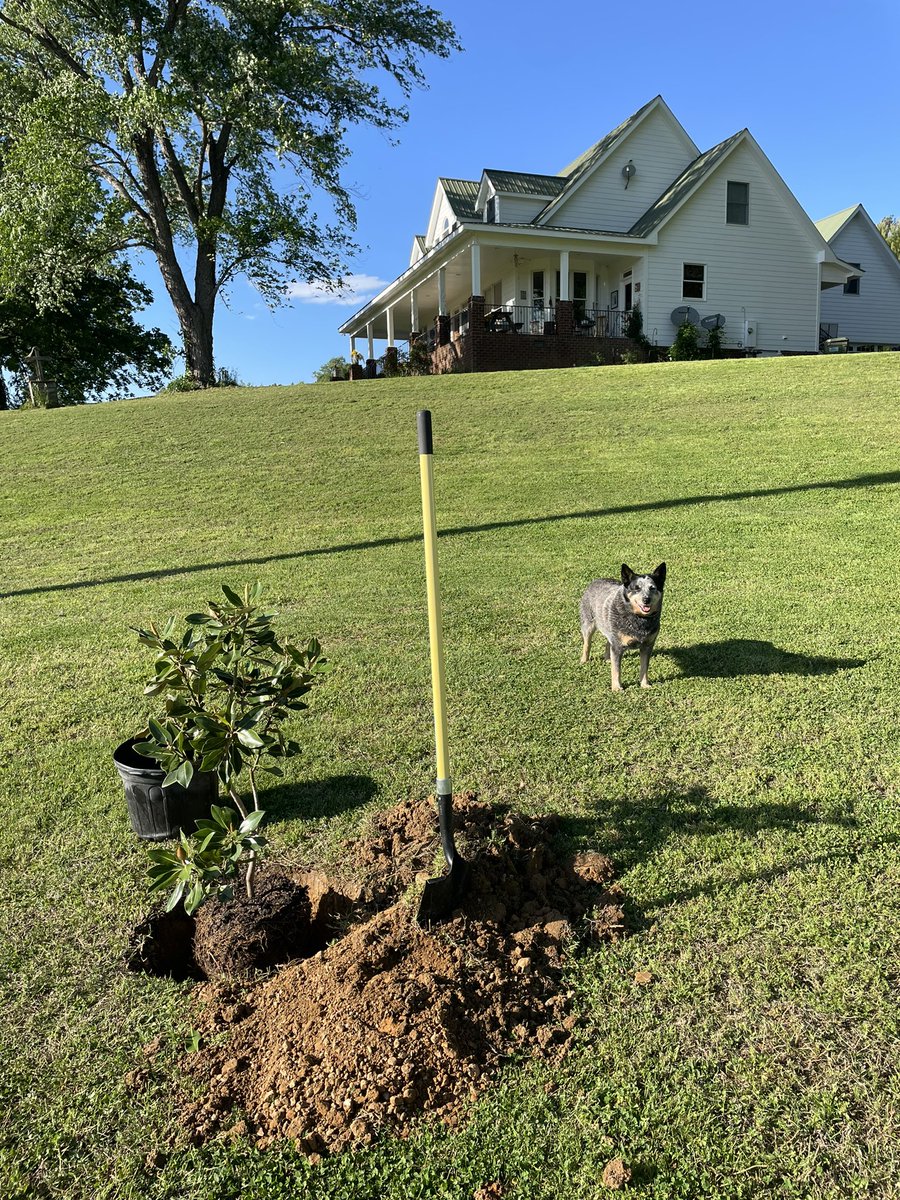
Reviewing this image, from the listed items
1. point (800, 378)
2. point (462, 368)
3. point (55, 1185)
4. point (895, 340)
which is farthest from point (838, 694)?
point (895, 340)

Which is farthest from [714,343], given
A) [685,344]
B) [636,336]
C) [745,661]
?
[745,661]

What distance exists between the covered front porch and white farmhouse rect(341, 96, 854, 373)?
0.17 ft

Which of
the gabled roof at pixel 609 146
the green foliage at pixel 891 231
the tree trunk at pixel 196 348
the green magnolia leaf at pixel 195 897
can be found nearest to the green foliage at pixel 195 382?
the tree trunk at pixel 196 348

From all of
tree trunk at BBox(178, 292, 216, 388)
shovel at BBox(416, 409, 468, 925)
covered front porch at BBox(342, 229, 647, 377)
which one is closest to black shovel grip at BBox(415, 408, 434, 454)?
shovel at BBox(416, 409, 468, 925)

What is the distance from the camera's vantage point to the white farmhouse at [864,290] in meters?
27.7

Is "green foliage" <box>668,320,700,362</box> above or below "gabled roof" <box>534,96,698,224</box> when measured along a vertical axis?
below

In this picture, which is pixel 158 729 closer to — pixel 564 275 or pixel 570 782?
pixel 570 782

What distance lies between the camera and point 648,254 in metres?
21.6

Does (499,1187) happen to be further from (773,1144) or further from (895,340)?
(895,340)

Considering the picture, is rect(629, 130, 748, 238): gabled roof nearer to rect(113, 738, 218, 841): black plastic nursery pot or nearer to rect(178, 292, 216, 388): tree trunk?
rect(178, 292, 216, 388): tree trunk

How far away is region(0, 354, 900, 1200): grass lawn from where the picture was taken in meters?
1.88

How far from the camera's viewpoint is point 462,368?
2045 centimetres

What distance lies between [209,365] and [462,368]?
826 centimetres

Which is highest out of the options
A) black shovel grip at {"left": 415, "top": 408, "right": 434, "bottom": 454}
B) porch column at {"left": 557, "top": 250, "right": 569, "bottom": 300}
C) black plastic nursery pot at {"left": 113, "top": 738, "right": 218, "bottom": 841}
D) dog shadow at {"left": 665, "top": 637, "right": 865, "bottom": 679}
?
porch column at {"left": 557, "top": 250, "right": 569, "bottom": 300}
